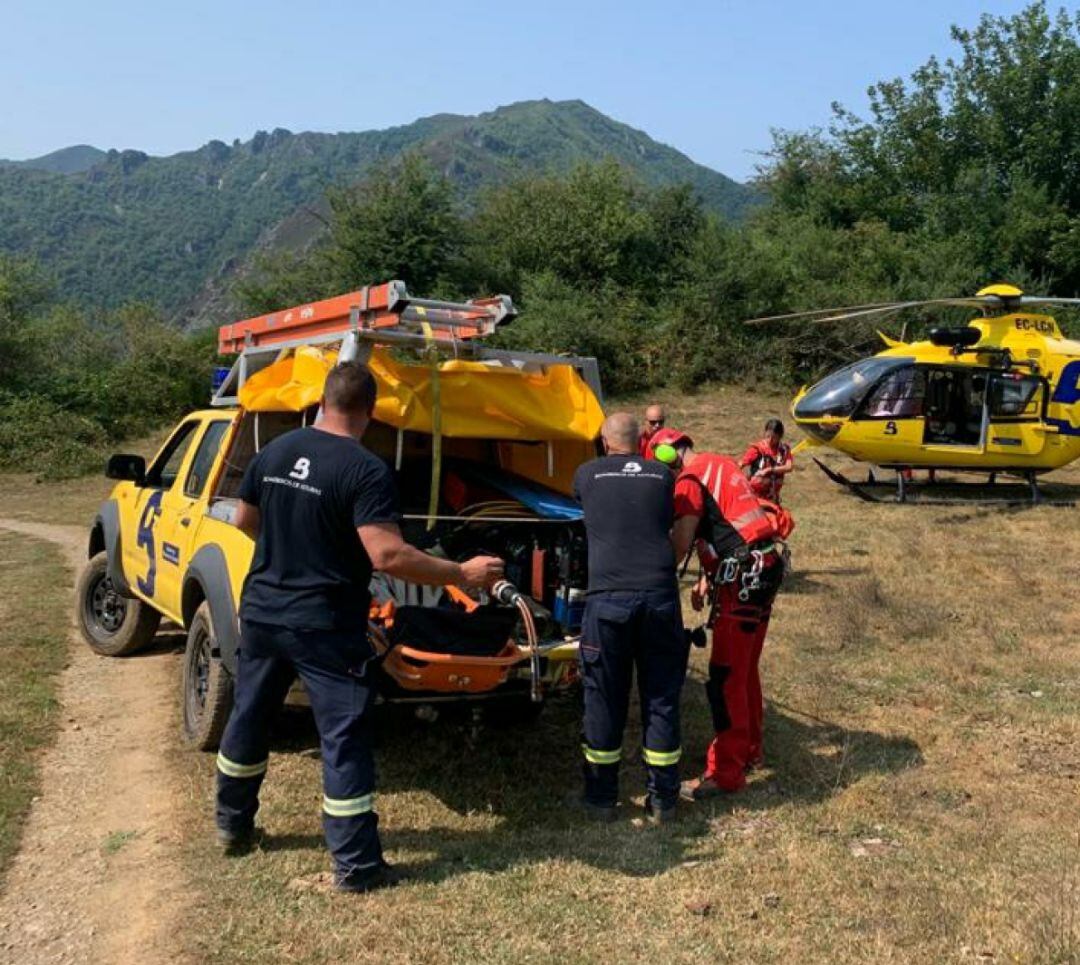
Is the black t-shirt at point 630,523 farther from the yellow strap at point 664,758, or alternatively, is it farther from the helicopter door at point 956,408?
the helicopter door at point 956,408

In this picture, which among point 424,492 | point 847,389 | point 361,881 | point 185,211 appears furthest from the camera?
point 185,211

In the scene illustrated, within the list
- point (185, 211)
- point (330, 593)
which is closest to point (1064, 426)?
point (330, 593)

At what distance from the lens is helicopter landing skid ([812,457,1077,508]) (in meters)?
15.1

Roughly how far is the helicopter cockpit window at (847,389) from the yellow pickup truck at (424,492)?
32.7 ft

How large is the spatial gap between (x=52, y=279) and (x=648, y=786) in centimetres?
3568

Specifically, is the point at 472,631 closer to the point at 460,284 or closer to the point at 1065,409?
the point at 1065,409

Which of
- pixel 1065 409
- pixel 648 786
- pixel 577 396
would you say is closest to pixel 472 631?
pixel 648 786

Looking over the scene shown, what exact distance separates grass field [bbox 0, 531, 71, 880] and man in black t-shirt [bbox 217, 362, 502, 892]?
4.36 feet

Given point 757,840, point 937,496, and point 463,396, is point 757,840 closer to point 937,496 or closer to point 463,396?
point 463,396

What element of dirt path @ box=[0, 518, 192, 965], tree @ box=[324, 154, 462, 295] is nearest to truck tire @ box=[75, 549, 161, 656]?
dirt path @ box=[0, 518, 192, 965]

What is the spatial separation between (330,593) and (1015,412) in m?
13.9

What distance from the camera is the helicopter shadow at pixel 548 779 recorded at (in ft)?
13.9

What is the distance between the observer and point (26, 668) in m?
6.92

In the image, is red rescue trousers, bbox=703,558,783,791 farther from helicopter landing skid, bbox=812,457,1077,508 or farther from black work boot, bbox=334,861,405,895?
helicopter landing skid, bbox=812,457,1077,508
